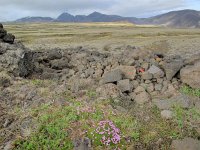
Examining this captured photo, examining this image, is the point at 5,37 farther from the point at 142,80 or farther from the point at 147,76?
the point at 147,76

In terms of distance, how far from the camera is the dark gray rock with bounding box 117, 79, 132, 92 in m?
10.8

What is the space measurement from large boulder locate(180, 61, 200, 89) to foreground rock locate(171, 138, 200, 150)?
3.41 metres

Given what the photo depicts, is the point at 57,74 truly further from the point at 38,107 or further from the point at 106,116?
the point at 106,116

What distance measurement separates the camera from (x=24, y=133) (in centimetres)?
804

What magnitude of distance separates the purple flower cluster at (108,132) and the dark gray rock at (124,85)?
2568 mm

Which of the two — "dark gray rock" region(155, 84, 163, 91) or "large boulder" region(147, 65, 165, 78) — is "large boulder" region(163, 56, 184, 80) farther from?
"dark gray rock" region(155, 84, 163, 91)

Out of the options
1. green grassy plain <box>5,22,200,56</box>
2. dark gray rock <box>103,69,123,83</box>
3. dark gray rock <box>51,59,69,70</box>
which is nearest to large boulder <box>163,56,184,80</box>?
dark gray rock <box>103,69,123,83</box>

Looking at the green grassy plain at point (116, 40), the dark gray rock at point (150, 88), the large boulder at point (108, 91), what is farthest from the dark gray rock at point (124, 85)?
the green grassy plain at point (116, 40)

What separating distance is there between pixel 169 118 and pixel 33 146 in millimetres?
4051

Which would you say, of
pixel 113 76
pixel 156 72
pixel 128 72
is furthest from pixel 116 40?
pixel 113 76

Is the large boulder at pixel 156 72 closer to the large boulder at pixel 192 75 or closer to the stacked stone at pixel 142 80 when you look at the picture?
the stacked stone at pixel 142 80

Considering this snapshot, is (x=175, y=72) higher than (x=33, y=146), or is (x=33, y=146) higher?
(x=175, y=72)

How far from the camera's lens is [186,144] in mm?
7867

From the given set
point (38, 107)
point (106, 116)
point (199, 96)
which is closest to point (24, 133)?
point (38, 107)
